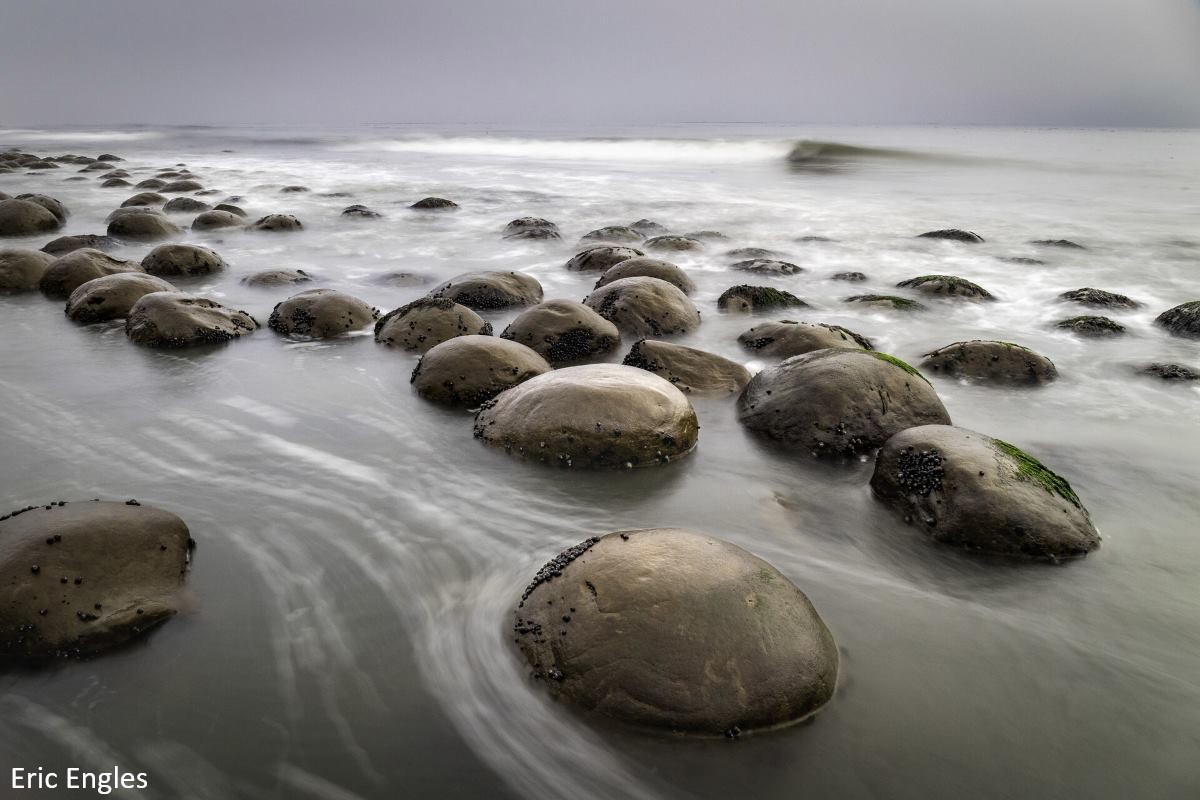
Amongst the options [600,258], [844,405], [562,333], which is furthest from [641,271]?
[844,405]

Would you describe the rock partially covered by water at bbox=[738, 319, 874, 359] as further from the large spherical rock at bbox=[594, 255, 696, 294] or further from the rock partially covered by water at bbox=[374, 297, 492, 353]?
the rock partially covered by water at bbox=[374, 297, 492, 353]

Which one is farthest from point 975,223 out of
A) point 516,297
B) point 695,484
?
point 695,484

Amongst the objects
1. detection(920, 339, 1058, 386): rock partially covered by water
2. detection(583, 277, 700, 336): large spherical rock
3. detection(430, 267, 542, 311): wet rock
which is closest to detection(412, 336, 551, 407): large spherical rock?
detection(583, 277, 700, 336): large spherical rock

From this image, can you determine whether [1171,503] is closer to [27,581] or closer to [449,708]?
[449,708]

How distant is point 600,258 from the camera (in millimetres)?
8953

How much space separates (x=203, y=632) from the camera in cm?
244

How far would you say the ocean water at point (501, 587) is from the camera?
2.03m

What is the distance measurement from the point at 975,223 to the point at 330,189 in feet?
49.2

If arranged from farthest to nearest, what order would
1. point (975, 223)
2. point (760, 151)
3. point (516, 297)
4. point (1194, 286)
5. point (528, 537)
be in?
point (760, 151) → point (975, 223) → point (1194, 286) → point (516, 297) → point (528, 537)

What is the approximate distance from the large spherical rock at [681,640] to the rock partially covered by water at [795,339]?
3.05 metres

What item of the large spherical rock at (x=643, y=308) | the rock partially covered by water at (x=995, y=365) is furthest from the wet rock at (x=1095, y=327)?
the large spherical rock at (x=643, y=308)

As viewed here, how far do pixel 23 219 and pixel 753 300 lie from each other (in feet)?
35.5

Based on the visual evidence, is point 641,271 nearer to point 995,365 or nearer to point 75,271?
point 995,365

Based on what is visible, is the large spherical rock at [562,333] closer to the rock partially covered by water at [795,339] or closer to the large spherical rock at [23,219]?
the rock partially covered by water at [795,339]
